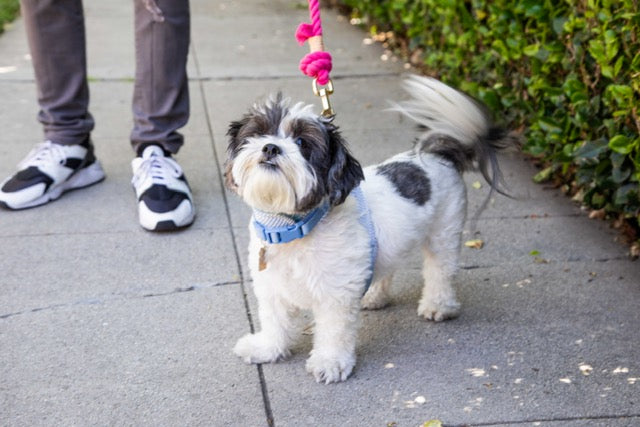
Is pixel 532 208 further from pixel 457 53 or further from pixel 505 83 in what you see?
pixel 457 53

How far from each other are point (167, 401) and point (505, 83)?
3736mm

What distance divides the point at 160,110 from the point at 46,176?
76 centimetres

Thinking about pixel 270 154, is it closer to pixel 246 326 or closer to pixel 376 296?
pixel 246 326

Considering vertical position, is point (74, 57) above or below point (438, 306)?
above

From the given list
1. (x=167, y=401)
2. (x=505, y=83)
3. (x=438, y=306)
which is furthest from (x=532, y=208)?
(x=167, y=401)

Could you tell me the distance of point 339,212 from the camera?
11.1ft

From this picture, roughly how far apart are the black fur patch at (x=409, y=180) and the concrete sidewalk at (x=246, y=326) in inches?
25.8

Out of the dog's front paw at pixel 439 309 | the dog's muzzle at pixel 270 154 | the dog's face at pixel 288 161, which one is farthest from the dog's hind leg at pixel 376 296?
the dog's muzzle at pixel 270 154

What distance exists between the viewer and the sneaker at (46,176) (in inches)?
195

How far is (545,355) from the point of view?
145 inches

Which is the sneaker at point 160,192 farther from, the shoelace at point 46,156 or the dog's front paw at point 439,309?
the dog's front paw at point 439,309

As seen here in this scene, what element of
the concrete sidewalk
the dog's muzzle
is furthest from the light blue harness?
the concrete sidewalk

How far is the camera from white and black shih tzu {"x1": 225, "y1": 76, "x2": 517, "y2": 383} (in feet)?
10.1

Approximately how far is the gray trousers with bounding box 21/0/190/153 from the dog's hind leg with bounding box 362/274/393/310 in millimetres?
1709
